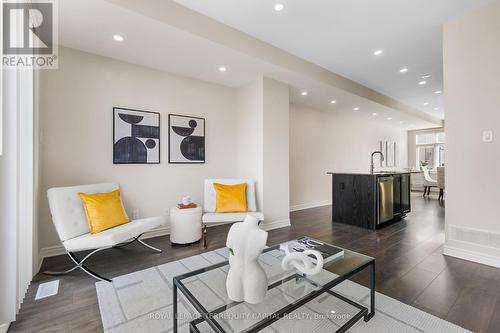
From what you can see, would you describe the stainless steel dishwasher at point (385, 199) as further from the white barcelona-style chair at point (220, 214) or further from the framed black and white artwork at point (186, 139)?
the framed black and white artwork at point (186, 139)

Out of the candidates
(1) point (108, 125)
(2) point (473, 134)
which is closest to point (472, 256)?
(2) point (473, 134)

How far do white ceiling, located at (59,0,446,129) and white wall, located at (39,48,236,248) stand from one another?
0.18m

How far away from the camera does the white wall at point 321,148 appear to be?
16.9 ft

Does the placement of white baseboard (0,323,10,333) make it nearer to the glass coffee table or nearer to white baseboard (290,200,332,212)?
the glass coffee table

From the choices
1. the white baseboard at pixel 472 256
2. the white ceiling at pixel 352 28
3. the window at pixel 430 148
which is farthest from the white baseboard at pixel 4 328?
the window at pixel 430 148

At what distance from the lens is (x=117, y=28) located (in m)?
2.26

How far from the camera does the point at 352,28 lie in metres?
2.69

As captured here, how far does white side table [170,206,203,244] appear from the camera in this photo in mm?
2785

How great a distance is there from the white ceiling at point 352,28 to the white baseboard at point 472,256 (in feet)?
8.52

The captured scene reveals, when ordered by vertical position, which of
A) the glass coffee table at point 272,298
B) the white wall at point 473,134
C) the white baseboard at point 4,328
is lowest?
the white baseboard at point 4,328

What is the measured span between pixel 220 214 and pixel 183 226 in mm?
499

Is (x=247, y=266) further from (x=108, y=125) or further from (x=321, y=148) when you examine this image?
(x=321, y=148)

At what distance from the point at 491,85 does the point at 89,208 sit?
4293 mm

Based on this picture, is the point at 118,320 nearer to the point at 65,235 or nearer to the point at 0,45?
the point at 65,235
